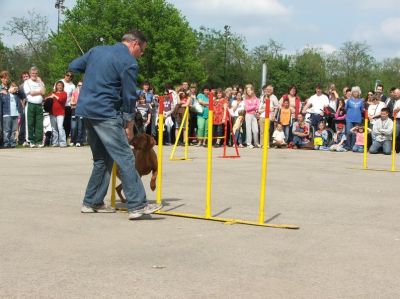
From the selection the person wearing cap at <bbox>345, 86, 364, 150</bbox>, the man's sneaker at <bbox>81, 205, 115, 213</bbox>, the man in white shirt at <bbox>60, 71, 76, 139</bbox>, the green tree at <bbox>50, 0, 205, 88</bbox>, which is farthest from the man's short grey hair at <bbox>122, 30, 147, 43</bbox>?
the green tree at <bbox>50, 0, 205, 88</bbox>

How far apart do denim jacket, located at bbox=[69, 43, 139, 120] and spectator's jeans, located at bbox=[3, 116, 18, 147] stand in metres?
11.9

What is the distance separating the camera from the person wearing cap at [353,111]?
843 inches

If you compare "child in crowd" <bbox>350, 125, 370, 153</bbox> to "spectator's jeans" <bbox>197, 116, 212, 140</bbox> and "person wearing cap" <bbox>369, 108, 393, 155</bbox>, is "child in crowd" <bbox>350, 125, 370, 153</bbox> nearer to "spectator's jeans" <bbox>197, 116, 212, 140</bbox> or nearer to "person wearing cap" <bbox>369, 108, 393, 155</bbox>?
"person wearing cap" <bbox>369, 108, 393, 155</bbox>

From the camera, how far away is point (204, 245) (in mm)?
6355

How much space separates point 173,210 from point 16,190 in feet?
9.16

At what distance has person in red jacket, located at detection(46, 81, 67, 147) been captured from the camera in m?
19.8

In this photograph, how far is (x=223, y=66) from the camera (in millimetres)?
78625

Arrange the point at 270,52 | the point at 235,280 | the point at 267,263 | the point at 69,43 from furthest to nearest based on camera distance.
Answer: the point at 270,52, the point at 69,43, the point at 267,263, the point at 235,280

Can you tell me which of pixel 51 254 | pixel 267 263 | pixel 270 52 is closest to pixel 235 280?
pixel 267 263

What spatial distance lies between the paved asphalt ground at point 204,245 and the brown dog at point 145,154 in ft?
2.12

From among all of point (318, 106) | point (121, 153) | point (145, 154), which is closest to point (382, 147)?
point (318, 106)

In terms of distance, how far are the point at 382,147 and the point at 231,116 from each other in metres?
4.95

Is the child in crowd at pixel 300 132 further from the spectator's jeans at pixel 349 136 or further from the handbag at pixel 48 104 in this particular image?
the handbag at pixel 48 104

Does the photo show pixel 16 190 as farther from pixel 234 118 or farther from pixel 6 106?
Result: pixel 234 118
